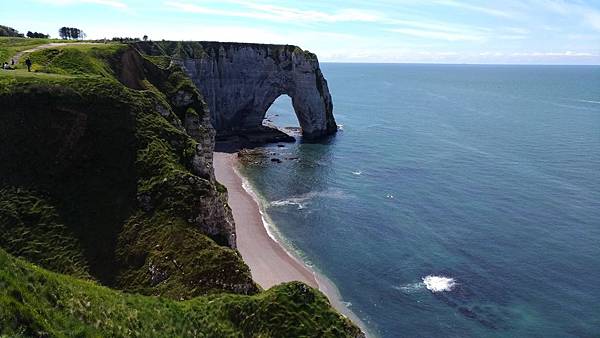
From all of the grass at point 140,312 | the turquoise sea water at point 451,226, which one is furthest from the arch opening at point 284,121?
the grass at point 140,312

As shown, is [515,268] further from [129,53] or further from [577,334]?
[129,53]

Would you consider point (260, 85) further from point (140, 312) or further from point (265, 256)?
point (140, 312)

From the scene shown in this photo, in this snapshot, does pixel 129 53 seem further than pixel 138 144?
Yes

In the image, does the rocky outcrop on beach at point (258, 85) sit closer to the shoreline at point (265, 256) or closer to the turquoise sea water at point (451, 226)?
the turquoise sea water at point (451, 226)

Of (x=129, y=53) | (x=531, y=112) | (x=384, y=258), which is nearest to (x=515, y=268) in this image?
(x=384, y=258)

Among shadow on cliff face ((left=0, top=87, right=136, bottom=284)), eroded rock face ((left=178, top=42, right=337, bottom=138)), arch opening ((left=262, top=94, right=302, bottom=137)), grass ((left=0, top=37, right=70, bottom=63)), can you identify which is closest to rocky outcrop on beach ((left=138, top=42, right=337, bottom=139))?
eroded rock face ((left=178, top=42, right=337, bottom=138))

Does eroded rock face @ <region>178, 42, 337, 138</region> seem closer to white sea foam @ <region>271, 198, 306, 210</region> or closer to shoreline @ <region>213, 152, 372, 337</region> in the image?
shoreline @ <region>213, 152, 372, 337</region>
